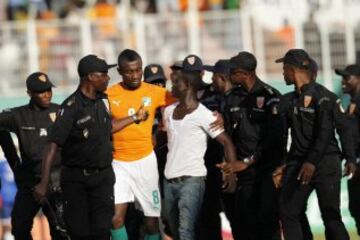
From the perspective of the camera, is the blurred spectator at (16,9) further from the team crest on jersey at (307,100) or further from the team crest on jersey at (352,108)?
the team crest on jersey at (307,100)

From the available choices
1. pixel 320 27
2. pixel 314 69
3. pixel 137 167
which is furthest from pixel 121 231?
pixel 320 27

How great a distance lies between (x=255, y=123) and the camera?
13.1 m

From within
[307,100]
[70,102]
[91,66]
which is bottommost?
[307,100]

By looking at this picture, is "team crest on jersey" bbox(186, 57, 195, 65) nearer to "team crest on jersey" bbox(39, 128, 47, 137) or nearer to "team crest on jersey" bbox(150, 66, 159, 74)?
"team crest on jersey" bbox(150, 66, 159, 74)

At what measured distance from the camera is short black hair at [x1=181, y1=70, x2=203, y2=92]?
42.0 feet

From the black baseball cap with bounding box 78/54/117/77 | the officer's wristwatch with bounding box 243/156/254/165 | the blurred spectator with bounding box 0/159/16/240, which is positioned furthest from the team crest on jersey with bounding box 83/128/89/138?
the blurred spectator with bounding box 0/159/16/240

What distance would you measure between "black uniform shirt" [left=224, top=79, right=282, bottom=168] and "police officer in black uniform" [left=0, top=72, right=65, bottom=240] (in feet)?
6.73

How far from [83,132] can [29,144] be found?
1.68 m

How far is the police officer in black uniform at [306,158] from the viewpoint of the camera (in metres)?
12.2

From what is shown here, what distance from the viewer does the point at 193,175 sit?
12.7 meters

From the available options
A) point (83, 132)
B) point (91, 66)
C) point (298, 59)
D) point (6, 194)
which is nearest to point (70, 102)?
point (83, 132)

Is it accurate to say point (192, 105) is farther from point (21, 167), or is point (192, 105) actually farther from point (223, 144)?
point (21, 167)

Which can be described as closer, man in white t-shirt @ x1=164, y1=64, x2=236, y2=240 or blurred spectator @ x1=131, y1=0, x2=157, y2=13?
man in white t-shirt @ x1=164, y1=64, x2=236, y2=240

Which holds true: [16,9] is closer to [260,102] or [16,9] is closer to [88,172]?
[260,102]
